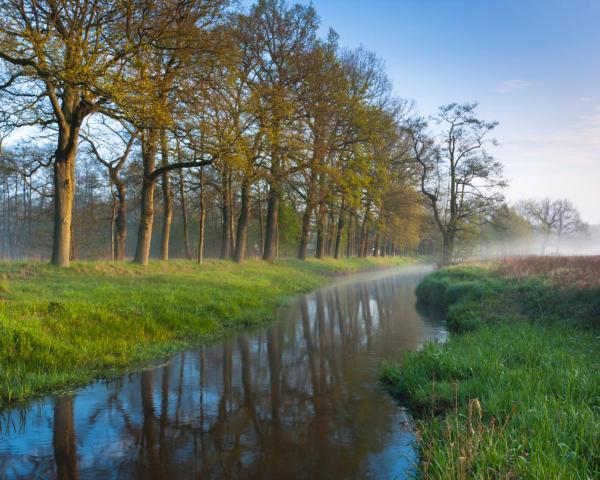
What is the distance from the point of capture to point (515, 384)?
664 cm

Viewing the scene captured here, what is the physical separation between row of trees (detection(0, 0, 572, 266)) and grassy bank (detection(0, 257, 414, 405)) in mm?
2268

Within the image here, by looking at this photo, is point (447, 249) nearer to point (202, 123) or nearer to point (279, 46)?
point (279, 46)

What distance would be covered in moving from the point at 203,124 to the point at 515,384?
13.8 metres

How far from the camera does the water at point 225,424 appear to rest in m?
5.39

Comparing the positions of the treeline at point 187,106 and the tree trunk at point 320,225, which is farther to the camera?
the tree trunk at point 320,225

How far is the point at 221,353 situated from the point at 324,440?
5.22m

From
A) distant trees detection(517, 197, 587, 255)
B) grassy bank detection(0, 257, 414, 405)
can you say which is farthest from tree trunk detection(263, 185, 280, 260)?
distant trees detection(517, 197, 587, 255)

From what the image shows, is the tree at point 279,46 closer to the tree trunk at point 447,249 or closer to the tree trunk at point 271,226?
the tree trunk at point 271,226

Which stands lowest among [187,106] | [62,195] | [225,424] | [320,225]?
[225,424]

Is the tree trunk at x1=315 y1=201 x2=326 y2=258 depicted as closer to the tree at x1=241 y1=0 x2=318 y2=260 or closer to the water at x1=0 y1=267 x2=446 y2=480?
the tree at x1=241 y1=0 x2=318 y2=260

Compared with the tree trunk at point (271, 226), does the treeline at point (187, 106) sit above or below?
above

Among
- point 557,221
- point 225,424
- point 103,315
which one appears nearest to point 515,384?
point 225,424

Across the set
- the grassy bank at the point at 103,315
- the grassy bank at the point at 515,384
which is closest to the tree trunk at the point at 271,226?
the grassy bank at the point at 103,315

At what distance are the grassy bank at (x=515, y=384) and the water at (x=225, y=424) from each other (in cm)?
74
